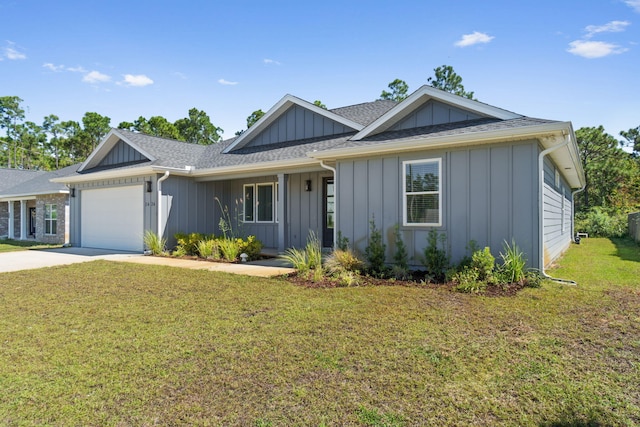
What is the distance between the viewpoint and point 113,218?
12.5 m

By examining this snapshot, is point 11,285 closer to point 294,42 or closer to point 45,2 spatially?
point 45,2

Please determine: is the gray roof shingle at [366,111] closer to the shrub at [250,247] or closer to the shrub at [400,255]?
the shrub at [400,255]

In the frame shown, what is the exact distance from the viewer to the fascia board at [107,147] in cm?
1238

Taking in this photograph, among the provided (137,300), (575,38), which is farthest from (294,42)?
(137,300)

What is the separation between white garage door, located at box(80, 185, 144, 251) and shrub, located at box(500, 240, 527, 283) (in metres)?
10.1

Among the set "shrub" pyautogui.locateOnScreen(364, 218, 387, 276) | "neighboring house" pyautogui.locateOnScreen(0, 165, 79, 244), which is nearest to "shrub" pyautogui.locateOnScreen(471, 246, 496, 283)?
"shrub" pyautogui.locateOnScreen(364, 218, 387, 276)

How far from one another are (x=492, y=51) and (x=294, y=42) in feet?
19.7

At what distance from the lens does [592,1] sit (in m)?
7.62

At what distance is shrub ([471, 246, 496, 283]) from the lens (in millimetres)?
6035

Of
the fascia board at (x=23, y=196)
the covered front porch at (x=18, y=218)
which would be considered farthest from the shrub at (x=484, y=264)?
the covered front porch at (x=18, y=218)

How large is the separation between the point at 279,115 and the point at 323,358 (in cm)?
1012

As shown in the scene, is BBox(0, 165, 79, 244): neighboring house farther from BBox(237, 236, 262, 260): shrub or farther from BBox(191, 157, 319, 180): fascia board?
BBox(237, 236, 262, 260): shrub

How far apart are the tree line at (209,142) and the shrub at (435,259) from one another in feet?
53.7

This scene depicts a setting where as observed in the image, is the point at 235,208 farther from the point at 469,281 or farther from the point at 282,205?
the point at 469,281
